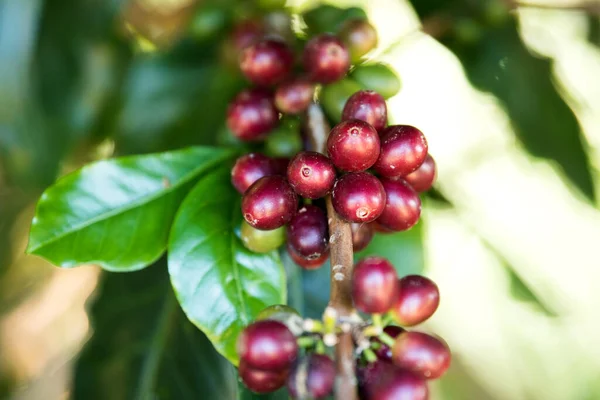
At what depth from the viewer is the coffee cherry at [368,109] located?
1.63 ft

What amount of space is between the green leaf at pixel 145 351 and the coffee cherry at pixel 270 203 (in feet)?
1.09

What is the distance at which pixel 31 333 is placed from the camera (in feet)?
4.41

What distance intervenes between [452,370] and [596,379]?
485mm

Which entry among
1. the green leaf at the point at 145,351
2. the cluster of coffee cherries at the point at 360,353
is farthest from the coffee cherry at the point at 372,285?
the green leaf at the point at 145,351

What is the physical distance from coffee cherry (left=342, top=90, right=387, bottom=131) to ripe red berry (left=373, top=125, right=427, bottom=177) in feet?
0.09

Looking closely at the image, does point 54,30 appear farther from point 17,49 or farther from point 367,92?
point 367,92

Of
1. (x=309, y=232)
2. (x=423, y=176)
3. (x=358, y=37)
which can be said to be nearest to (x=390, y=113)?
(x=358, y=37)

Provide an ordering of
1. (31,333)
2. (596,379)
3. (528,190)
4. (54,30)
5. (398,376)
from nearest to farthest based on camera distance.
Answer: (398,376), (54,30), (528,190), (31,333), (596,379)

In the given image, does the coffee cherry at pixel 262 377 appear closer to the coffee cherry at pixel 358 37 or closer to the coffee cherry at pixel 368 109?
the coffee cherry at pixel 368 109

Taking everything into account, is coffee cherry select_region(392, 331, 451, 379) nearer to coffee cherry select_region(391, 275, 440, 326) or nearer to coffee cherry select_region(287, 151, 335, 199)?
coffee cherry select_region(391, 275, 440, 326)

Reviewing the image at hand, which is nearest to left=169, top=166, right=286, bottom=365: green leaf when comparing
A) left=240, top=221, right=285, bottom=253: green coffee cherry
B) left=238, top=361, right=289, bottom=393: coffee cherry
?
left=240, top=221, right=285, bottom=253: green coffee cherry

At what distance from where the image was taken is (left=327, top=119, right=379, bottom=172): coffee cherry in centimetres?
44

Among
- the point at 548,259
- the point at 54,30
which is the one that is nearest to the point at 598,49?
the point at 548,259

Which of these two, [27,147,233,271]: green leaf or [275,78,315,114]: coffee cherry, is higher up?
[275,78,315,114]: coffee cherry
